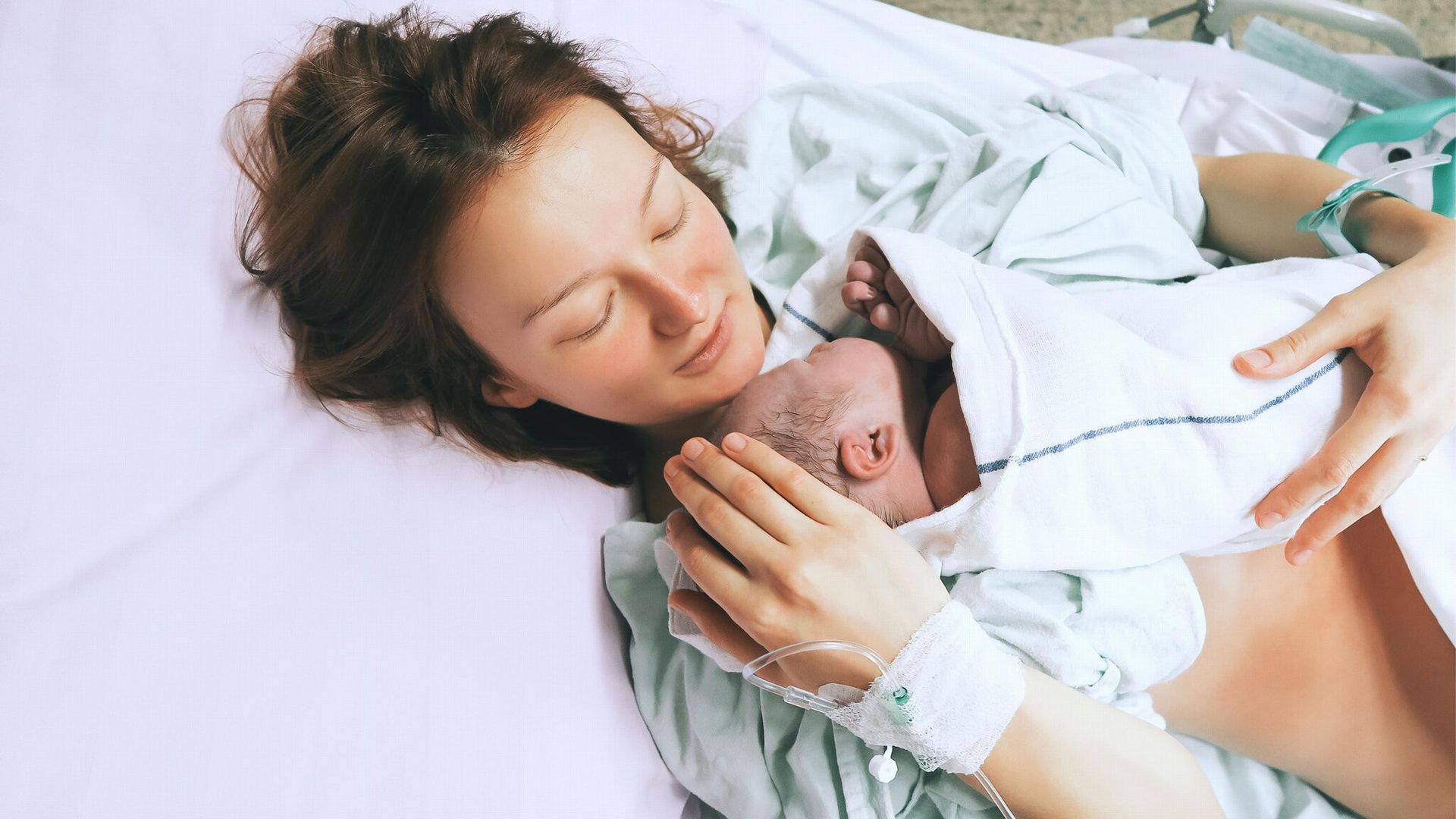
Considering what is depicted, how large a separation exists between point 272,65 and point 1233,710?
56.4 inches

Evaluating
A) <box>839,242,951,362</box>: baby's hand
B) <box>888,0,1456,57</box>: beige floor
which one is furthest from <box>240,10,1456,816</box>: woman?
<box>888,0,1456,57</box>: beige floor

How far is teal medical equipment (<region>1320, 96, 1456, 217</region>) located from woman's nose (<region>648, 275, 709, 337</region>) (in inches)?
40.0

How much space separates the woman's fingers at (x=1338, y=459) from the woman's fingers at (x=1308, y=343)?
6cm

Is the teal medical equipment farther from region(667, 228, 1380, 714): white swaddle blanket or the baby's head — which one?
the baby's head

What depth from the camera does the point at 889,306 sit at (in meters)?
1.14

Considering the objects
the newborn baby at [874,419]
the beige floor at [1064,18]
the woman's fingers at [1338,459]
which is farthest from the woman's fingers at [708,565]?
the beige floor at [1064,18]

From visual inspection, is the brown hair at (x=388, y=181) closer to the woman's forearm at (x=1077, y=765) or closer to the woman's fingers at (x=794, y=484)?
the woman's fingers at (x=794, y=484)

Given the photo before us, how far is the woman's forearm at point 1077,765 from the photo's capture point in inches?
35.4

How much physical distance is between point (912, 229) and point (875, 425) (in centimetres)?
41

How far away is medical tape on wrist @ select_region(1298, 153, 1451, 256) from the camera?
3.80ft

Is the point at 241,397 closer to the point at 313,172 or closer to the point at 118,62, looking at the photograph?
the point at 313,172

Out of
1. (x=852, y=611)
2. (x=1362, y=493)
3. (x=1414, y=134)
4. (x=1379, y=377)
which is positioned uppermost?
(x=1414, y=134)

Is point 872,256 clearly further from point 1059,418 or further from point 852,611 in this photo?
point 852,611

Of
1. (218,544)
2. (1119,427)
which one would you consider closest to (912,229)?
(1119,427)
